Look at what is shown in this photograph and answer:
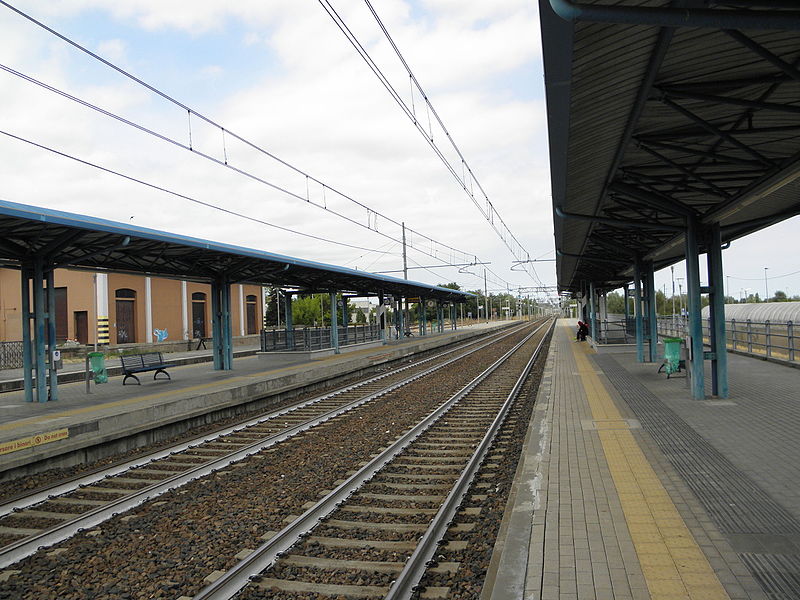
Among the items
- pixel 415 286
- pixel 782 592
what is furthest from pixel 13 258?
pixel 415 286

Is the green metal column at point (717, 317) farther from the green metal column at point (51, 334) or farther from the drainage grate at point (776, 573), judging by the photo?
the green metal column at point (51, 334)

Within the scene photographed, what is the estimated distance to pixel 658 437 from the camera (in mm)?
7797

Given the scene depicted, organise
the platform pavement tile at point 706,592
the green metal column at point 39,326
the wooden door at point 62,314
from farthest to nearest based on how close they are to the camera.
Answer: the wooden door at point 62,314 → the green metal column at point 39,326 → the platform pavement tile at point 706,592

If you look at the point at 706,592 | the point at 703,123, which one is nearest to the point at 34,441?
the point at 706,592

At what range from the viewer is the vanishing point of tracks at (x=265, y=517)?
4.45 m

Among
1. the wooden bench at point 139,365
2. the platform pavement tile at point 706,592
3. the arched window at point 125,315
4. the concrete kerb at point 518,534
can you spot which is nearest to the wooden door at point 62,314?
the arched window at point 125,315

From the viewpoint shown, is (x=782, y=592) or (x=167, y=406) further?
(x=167, y=406)

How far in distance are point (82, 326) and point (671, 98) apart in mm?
39782

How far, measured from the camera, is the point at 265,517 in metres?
5.73

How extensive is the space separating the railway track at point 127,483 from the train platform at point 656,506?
3.88m

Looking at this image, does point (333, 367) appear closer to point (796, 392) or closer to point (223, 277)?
point (223, 277)

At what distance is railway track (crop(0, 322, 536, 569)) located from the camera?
563 centimetres

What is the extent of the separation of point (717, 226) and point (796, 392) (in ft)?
10.8

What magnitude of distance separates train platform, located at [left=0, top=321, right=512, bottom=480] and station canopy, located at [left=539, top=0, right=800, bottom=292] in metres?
7.72
